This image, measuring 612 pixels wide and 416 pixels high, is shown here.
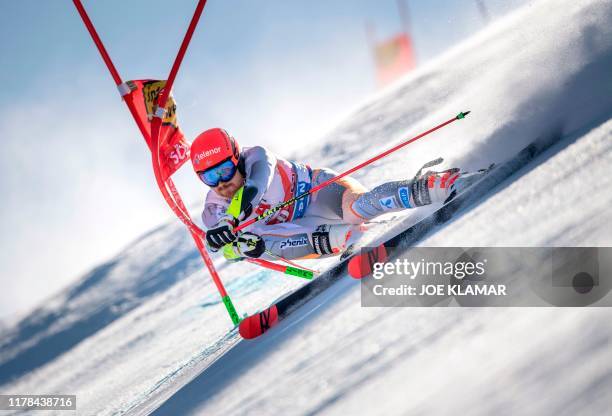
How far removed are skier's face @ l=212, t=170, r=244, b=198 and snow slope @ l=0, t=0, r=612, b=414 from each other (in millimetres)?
1270

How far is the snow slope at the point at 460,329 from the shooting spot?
135 cm

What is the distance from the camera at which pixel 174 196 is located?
4859 mm

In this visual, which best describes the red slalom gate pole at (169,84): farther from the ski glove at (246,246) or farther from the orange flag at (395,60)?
the orange flag at (395,60)

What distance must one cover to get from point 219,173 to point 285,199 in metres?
0.65

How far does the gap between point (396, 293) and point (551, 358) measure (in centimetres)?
117

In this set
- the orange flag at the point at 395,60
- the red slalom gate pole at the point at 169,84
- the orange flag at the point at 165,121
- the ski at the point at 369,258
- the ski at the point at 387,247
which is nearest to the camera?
the ski at the point at 369,258

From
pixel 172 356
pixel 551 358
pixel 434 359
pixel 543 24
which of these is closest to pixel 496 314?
pixel 434 359

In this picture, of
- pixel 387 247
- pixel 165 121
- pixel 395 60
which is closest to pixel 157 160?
pixel 165 121

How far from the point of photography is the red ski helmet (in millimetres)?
4223

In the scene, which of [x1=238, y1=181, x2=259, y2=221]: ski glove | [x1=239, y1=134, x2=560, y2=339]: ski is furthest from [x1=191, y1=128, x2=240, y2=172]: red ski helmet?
[x1=239, y1=134, x2=560, y2=339]: ski

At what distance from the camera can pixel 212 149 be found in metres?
4.23

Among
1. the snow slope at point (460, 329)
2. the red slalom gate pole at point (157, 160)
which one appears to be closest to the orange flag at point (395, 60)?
the snow slope at point (460, 329)

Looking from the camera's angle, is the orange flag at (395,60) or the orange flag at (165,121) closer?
the orange flag at (165,121)

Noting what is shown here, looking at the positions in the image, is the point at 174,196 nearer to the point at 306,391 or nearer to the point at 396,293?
the point at 396,293
